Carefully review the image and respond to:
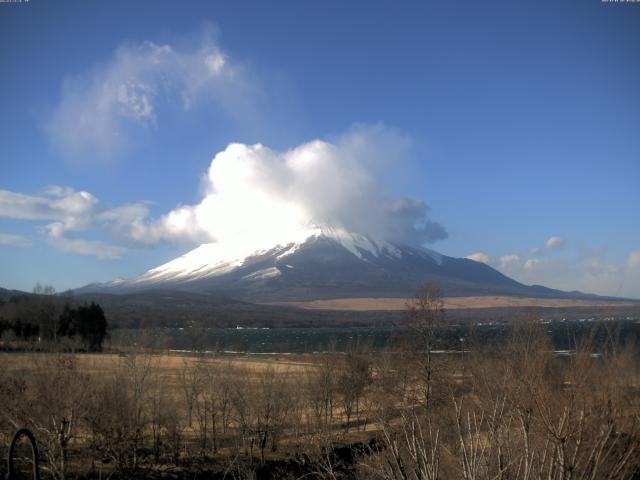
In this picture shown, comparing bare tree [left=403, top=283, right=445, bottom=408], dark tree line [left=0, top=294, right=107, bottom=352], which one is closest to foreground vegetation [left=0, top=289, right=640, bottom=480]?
bare tree [left=403, top=283, right=445, bottom=408]

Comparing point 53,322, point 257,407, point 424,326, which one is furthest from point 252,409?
point 53,322

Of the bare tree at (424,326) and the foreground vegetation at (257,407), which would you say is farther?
the bare tree at (424,326)

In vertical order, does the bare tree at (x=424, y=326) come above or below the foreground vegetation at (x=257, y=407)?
above

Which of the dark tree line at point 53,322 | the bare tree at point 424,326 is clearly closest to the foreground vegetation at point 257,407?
the bare tree at point 424,326

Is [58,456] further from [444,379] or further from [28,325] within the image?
Result: [28,325]

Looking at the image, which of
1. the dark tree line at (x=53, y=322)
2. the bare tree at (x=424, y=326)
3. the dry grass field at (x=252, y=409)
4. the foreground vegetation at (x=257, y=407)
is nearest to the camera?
the dry grass field at (x=252, y=409)

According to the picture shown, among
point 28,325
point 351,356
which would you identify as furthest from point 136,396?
point 28,325

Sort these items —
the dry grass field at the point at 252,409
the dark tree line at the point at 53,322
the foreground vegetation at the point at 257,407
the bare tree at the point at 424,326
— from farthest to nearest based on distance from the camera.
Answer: the dark tree line at the point at 53,322
the bare tree at the point at 424,326
the foreground vegetation at the point at 257,407
the dry grass field at the point at 252,409

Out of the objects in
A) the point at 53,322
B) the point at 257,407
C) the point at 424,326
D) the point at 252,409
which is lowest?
the point at 252,409

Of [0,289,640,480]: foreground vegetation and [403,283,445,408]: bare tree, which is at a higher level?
[403,283,445,408]: bare tree

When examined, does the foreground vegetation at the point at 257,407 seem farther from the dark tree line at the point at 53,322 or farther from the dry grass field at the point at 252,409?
the dark tree line at the point at 53,322

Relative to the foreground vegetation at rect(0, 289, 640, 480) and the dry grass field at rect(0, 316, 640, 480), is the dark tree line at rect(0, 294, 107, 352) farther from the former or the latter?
the dry grass field at rect(0, 316, 640, 480)

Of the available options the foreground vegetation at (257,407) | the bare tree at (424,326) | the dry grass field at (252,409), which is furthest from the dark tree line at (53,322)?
the bare tree at (424,326)

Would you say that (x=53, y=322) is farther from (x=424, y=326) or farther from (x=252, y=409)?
(x=424, y=326)
